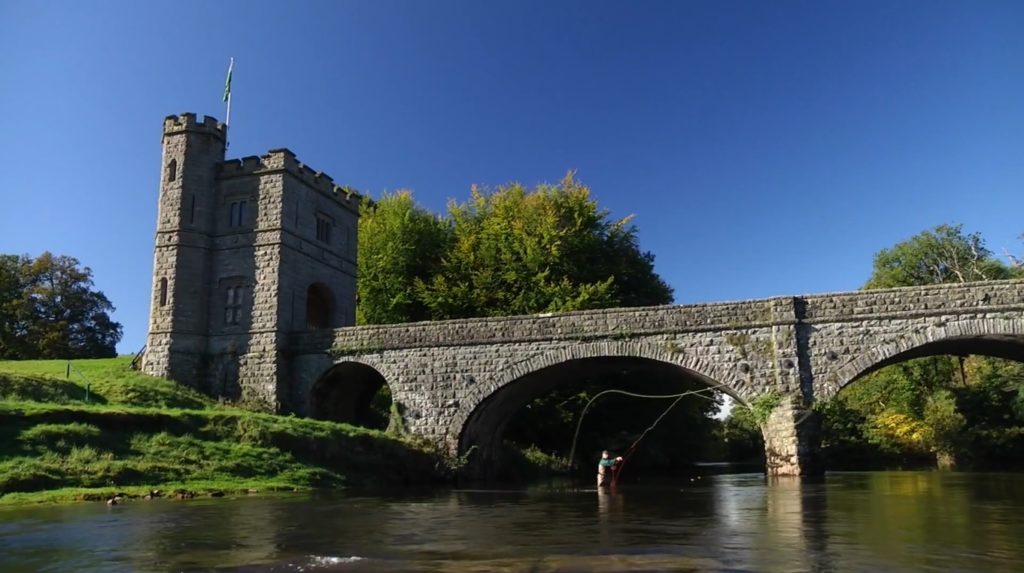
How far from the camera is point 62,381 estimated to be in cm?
2486

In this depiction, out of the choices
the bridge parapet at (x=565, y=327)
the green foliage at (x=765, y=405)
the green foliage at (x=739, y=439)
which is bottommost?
the green foliage at (x=739, y=439)

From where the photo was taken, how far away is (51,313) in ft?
171

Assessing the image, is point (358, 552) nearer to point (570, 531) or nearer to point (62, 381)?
point (570, 531)

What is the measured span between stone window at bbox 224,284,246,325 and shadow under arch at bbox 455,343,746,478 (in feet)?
33.3

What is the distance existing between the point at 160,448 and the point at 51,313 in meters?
39.4

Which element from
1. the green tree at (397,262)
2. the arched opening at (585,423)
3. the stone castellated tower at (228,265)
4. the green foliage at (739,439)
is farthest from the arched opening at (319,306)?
the green foliage at (739,439)

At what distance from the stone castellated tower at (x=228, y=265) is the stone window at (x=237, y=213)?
0.13 ft

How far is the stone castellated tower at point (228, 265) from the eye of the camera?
2898 cm

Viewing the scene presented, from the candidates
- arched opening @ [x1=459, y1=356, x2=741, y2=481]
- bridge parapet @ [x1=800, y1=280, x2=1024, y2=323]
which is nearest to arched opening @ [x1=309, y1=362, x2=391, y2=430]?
arched opening @ [x1=459, y1=356, x2=741, y2=481]

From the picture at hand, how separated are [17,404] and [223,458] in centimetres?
511

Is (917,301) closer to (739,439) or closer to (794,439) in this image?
(794,439)

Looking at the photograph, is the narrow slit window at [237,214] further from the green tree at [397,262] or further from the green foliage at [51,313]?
the green foliage at [51,313]

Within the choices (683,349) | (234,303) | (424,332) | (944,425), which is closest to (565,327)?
(683,349)

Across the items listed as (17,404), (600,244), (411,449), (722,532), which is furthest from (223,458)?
(600,244)
